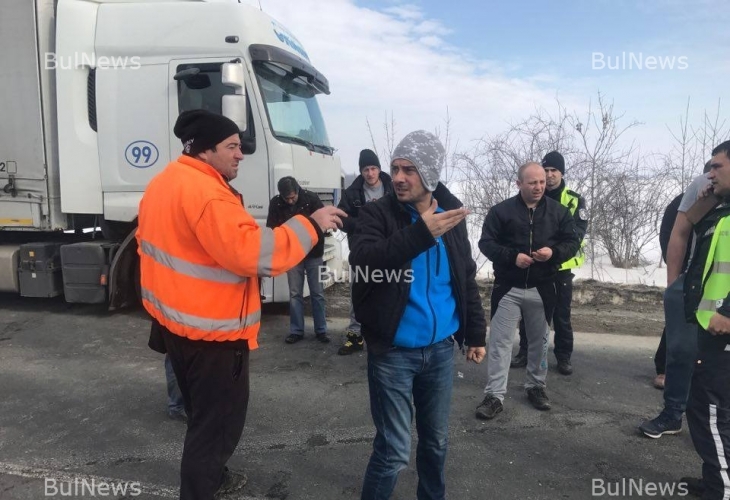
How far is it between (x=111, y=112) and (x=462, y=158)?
5736 millimetres

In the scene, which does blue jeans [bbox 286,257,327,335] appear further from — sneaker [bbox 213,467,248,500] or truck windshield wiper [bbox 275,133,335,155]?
sneaker [bbox 213,467,248,500]

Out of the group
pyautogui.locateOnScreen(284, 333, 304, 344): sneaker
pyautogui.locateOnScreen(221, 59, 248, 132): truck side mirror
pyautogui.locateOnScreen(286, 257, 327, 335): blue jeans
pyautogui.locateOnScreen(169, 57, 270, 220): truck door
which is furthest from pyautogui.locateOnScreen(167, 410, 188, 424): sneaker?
pyautogui.locateOnScreen(221, 59, 248, 132): truck side mirror

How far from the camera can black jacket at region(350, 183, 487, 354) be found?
2.01 m

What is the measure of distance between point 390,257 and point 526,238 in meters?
1.90

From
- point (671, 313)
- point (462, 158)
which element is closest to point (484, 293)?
point (462, 158)

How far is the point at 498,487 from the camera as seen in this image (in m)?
2.76

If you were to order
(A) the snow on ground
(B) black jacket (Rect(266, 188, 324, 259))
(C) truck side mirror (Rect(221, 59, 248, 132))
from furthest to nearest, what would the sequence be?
(A) the snow on ground, (B) black jacket (Rect(266, 188, 324, 259)), (C) truck side mirror (Rect(221, 59, 248, 132))

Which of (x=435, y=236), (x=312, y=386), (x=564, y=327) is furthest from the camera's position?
(x=564, y=327)

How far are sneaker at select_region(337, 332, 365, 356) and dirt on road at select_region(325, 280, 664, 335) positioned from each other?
134 cm

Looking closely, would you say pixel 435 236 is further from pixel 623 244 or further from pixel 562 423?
pixel 623 244

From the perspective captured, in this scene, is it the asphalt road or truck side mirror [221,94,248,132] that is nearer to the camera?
the asphalt road

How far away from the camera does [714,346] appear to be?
8.18 ft

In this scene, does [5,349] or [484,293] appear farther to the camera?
[484,293]

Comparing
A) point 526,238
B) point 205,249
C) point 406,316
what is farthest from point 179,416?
point 526,238
